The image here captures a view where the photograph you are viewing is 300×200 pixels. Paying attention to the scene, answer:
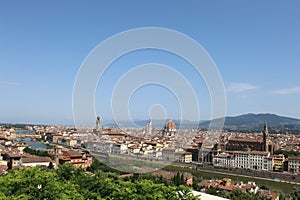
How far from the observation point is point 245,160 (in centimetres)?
1305

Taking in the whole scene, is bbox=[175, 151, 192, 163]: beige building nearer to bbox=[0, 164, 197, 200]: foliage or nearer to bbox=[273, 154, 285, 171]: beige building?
bbox=[273, 154, 285, 171]: beige building

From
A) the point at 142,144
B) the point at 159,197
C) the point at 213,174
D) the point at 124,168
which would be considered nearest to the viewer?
the point at 159,197

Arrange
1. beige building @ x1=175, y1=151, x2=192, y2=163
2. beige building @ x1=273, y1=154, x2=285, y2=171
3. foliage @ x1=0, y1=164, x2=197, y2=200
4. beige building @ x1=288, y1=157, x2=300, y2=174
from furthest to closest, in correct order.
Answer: beige building @ x1=175, y1=151, x2=192, y2=163
beige building @ x1=273, y1=154, x2=285, y2=171
beige building @ x1=288, y1=157, x2=300, y2=174
foliage @ x1=0, y1=164, x2=197, y2=200

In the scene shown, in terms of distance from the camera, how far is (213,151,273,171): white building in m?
12.6

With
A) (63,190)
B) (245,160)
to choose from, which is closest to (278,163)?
(245,160)

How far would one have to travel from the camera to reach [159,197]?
211 centimetres

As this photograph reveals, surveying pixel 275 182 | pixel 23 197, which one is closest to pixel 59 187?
pixel 23 197

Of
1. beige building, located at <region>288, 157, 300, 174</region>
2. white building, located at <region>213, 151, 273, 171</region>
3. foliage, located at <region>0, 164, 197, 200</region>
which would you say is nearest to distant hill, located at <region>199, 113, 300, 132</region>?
white building, located at <region>213, 151, 273, 171</region>

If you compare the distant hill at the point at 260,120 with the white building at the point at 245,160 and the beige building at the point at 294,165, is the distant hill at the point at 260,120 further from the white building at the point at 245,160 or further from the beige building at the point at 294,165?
the beige building at the point at 294,165

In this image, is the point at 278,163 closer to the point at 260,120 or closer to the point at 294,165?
the point at 294,165

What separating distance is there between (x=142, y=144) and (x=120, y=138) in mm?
2212

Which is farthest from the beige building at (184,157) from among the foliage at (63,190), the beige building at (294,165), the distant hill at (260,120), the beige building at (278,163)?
the distant hill at (260,120)

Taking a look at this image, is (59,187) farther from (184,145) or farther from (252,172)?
(184,145)

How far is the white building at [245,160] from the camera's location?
41.2 ft
